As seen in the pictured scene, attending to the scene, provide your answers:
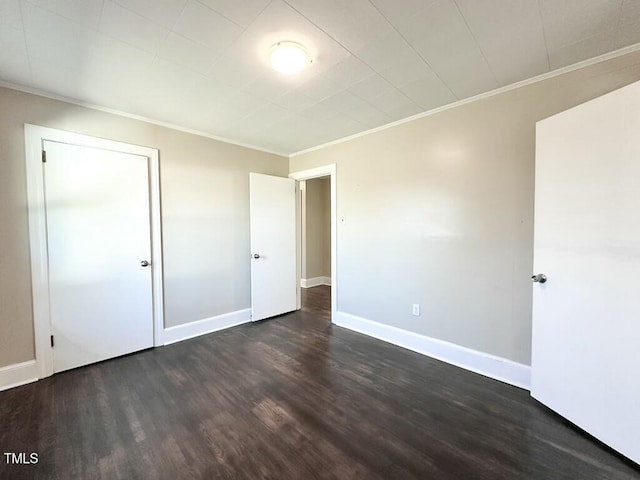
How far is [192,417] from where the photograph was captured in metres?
1.81

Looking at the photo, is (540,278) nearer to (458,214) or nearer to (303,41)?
(458,214)

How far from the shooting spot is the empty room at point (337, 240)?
145cm

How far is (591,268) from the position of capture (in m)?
1.60

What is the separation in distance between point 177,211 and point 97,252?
33.3 inches

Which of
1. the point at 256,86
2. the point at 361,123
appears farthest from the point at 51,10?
the point at 361,123

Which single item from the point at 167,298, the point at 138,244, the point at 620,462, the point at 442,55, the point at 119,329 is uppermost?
the point at 442,55

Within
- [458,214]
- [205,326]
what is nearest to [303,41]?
[458,214]

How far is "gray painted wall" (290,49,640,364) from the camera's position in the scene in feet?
6.85

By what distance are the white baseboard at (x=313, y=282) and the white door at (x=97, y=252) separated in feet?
11.3

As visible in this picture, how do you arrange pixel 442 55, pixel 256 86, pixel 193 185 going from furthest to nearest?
pixel 193 185 < pixel 256 86 < pixel 442 55

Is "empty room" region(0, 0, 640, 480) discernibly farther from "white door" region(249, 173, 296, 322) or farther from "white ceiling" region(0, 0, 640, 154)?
"white door" region(249, 173, 296, 322)

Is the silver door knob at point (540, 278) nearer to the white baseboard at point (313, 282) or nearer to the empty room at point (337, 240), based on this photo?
the empty room at point (337, 240)

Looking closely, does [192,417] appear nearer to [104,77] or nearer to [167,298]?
[167,298]

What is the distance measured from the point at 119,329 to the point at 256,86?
268 cm
